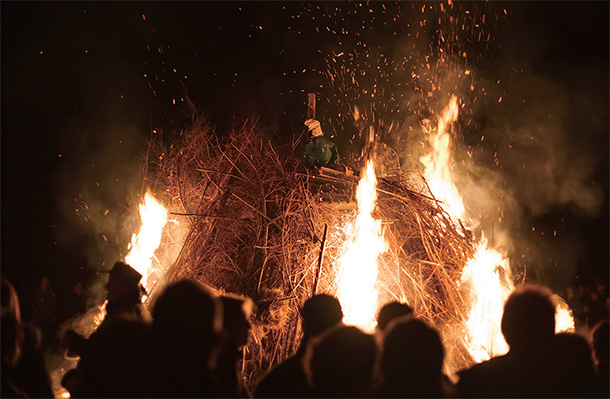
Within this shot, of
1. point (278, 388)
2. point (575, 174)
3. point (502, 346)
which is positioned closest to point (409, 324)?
point (278, 388)

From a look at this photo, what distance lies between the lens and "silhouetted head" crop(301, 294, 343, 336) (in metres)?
3.36

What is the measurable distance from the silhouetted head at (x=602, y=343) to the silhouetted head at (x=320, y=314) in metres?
1.86

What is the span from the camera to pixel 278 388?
2.49 m

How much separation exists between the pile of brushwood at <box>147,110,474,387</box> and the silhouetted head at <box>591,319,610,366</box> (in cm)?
253

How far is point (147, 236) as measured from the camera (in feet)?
23.2

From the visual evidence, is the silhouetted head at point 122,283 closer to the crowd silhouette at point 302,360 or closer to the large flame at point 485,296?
the crowd silhouette at point 302,360

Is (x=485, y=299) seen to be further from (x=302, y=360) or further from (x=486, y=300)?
(x=302, y=360)

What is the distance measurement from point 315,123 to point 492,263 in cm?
315

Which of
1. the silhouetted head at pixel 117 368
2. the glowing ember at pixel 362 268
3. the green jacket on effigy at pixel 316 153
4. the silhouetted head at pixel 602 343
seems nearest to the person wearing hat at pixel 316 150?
the green jacket on effigy at pixel 316 153

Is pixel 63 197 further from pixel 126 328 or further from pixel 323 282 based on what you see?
pixel 126 328

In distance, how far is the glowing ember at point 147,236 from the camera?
693 cm

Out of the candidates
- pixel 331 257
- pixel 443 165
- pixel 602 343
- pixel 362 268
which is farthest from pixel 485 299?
pixel 602 343

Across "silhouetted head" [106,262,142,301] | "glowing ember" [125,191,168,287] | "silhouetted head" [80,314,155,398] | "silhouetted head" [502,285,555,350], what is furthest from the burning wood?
"silhouetted head" [80,314,155,398]

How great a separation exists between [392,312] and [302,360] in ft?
5.20
